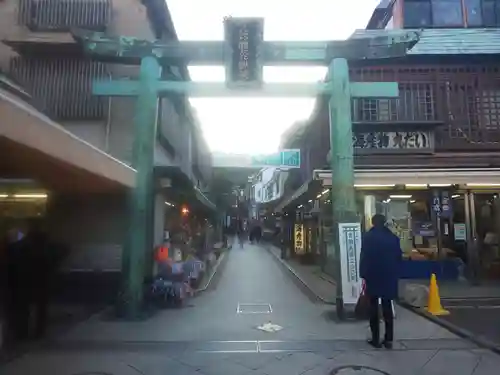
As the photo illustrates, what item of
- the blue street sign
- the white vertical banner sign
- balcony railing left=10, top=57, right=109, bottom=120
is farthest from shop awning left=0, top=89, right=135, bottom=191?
the blue street sign

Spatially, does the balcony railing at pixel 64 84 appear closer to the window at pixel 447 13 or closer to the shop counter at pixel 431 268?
the shop counter at pixel 431 268

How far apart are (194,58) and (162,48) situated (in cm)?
71

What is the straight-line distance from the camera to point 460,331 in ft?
24.3

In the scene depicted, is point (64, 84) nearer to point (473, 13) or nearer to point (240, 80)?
point (240, 80)

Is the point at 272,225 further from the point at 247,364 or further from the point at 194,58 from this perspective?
the point at 247,364

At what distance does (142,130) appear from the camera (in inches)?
371

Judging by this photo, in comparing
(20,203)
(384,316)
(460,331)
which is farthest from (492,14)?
(20,203)

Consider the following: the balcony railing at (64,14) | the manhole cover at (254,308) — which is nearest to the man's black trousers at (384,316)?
the manhole cover at (254,308)

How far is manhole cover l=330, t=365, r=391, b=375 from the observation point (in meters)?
5.42

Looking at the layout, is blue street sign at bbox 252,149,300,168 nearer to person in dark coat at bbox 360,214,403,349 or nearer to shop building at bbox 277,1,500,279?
shop building at bbox 277,1,500,279

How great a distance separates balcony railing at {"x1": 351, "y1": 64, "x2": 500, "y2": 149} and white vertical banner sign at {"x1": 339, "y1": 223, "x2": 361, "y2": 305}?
19.6ft

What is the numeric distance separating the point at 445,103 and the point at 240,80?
810cm

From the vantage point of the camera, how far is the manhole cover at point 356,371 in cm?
542

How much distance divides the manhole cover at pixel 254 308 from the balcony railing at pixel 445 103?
265 inches
